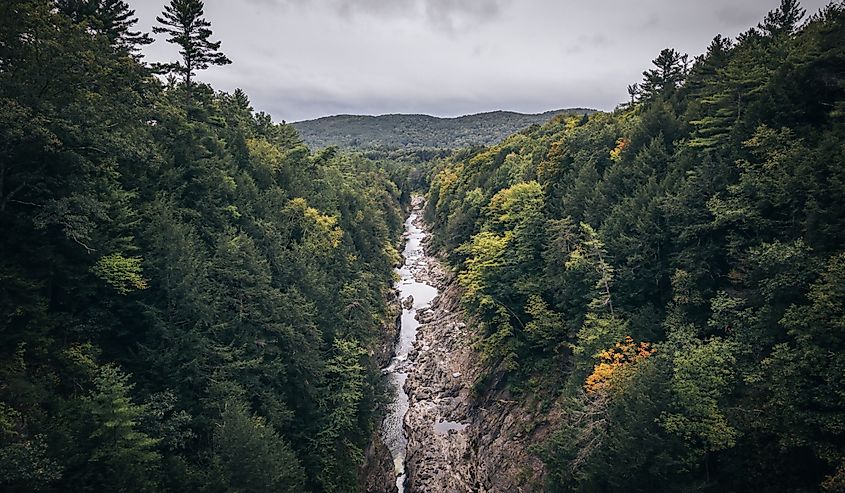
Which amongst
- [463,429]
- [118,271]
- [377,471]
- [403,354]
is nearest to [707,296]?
[463,429]

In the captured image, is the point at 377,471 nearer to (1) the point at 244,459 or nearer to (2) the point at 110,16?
(1) the point at 244,459

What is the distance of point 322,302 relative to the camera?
95.6 feet

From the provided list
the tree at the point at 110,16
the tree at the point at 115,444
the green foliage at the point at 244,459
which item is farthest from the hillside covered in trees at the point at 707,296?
the tree at the point at 110,16

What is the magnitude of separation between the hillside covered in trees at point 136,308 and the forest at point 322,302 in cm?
10

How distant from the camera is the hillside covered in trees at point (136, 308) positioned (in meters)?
13.7

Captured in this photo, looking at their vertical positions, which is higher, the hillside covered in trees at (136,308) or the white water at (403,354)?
the hillside covered in trees at (136,308)

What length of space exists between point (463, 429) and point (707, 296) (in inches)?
720

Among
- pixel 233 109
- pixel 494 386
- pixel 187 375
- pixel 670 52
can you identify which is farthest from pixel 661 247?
pixel 233 109

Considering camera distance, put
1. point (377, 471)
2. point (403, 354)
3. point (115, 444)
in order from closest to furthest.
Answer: point (115, 444) → point (377, 471) → point (403, 354)

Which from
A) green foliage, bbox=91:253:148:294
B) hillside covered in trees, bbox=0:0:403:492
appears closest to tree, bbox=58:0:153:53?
hillside covered in trees, bbox=0:0:403:492

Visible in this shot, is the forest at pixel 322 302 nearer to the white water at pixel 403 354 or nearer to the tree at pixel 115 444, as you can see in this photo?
the tree at pixel 115 444

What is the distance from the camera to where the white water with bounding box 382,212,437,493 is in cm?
3022

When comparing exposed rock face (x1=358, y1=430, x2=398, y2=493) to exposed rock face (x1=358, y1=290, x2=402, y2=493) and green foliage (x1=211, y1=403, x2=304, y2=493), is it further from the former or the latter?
green foliage (x1=211, y1=403, x2=304, y2=493)

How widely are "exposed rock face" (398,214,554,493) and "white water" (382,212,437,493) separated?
0.70m
